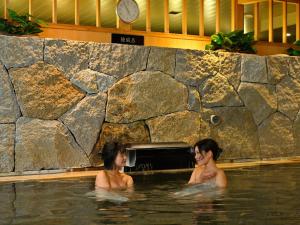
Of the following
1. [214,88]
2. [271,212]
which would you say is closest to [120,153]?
[271,212]

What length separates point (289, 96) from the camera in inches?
465

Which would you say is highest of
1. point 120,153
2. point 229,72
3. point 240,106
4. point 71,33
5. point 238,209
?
point 71,33

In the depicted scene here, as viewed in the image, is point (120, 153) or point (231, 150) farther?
point (231, 150)

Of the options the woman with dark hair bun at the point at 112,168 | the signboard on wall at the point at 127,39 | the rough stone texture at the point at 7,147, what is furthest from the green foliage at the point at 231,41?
the woman with dark hair bun at the point at 112,168

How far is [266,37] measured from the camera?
13.3 metres

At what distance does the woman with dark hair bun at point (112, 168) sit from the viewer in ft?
21.0

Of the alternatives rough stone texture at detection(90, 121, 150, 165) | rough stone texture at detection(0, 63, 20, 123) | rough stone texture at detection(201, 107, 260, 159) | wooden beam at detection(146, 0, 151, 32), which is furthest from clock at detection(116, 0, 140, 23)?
rough stone texture at detection(0, 63, 20, 123)

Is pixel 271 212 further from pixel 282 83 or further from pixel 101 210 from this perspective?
pixel 282 83

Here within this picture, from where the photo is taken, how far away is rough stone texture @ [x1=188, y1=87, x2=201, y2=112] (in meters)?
10.5

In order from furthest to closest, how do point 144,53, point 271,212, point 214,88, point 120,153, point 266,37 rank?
point 266,37 → point 214,88 → point 144,53 → point 120,153 → point 271,212

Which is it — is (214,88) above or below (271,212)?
above

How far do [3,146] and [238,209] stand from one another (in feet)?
15.4

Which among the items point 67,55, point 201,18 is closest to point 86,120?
point 67,55

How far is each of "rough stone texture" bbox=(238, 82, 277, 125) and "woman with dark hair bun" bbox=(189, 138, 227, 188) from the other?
443cm
